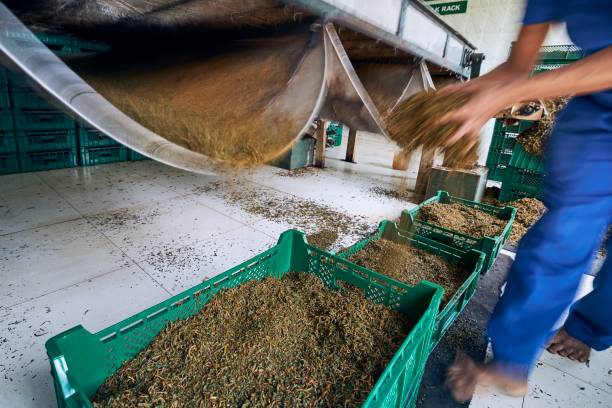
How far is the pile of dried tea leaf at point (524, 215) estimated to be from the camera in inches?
105

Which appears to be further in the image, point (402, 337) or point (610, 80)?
point (402, 337)

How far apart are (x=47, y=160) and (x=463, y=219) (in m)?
4.26

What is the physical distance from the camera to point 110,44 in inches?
137

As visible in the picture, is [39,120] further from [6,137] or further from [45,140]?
[6,137]

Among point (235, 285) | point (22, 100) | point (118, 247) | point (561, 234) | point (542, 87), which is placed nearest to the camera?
point (542, 87)

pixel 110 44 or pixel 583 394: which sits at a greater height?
pixel 110 44

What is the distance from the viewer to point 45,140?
349cm

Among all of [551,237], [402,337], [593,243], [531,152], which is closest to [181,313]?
[402,337]

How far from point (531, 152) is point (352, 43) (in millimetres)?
2134

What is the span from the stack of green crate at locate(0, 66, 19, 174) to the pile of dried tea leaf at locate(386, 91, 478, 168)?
368 centimetres

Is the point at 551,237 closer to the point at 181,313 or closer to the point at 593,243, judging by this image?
the point at 593,243

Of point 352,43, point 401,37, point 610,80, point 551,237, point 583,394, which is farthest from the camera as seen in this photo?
point 352,43

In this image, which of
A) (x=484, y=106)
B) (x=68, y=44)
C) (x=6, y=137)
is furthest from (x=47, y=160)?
(x=484, y=106)

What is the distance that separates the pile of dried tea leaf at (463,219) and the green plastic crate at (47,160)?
3.86 meters
